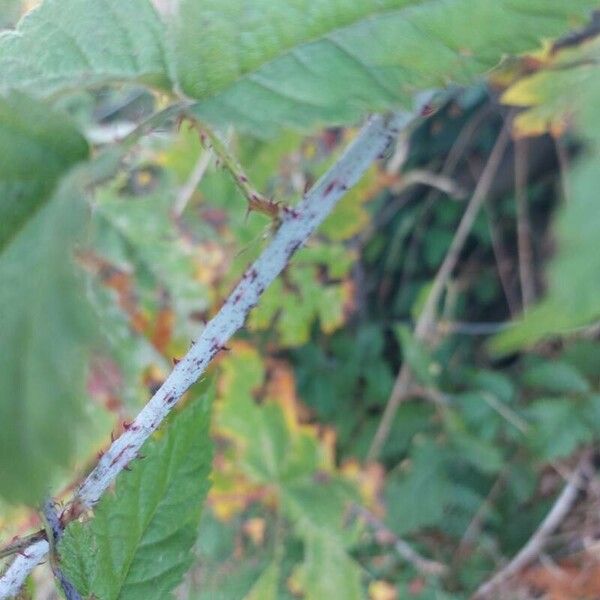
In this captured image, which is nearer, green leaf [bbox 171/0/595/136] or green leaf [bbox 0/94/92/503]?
green leaf [bbox 0/94/92/503]

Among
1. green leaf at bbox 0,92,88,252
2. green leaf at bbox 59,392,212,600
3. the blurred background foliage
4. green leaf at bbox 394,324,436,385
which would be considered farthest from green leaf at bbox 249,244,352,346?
green leaf at bbox 0,92,88,252

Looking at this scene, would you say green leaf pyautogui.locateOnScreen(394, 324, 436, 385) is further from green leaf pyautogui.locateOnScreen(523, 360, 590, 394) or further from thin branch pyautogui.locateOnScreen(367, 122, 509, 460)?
green leaf pyautogui.locateOnScreen(523, 360, 590, 394)

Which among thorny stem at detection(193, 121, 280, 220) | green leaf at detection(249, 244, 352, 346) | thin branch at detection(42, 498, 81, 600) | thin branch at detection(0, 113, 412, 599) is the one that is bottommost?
green leaf at detection(249, 244, 352, 346)

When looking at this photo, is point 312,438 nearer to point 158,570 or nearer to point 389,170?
point 389,170

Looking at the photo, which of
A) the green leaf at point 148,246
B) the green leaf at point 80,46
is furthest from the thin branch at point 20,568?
the green leaf at point 148,246

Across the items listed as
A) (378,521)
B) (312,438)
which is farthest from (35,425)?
(378,521)

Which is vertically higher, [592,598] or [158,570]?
[158,570]

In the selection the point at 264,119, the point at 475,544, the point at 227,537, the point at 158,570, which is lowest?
the point at 475,544

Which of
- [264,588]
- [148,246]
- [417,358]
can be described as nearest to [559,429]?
[417,358]
